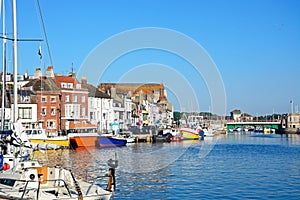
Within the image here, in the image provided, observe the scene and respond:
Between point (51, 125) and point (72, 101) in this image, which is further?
point (72, 101)

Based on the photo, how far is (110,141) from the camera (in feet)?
264

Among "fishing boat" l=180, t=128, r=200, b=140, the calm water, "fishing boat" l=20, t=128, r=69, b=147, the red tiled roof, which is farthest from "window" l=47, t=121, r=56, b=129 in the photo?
"fishing boat" l=180, t=128, r=200, b=140

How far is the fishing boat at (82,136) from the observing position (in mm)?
73438

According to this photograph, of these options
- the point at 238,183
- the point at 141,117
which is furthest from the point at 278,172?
the point at 141,117

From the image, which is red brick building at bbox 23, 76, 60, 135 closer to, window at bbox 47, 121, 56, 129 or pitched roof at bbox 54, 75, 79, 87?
window at bbox 47, 121, 56, 129

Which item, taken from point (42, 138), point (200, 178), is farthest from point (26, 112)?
point (200, 178)

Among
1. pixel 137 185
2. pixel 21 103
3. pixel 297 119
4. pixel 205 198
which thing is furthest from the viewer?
pixel 297 119

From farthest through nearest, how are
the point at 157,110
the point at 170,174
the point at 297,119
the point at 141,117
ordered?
the point at 297,119
the point at 157,110
the point at 141,117
the point at 170,174

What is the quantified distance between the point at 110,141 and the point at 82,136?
23.0 feet

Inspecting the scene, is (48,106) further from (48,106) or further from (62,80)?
(62,80)

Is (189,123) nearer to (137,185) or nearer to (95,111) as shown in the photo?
(95,111)

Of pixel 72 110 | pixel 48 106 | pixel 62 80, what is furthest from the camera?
pixel 62 80

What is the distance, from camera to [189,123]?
15150 cm

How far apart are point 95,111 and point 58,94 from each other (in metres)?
12.8
